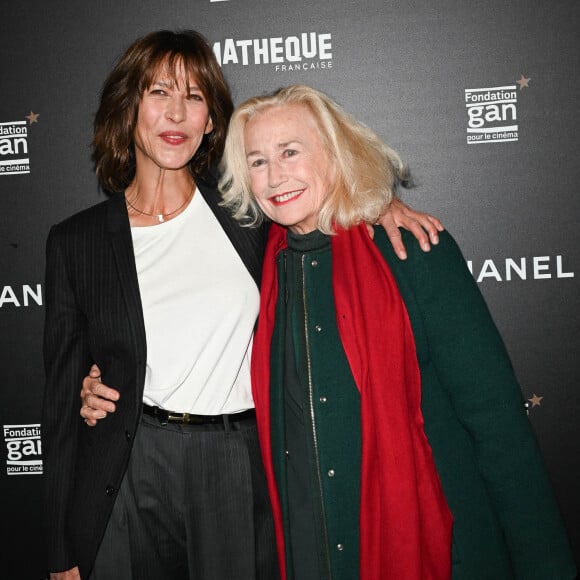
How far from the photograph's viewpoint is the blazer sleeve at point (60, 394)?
5.60 ft

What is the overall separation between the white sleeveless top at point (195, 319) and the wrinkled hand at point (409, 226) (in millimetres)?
433

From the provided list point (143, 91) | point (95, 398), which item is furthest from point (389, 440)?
point (143, 91)

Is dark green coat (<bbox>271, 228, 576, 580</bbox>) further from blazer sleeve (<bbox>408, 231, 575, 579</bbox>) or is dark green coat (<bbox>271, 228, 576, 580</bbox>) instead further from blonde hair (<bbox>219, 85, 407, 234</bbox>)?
blonde hair (<bbox>219, 85, 407, 234</bbox>)

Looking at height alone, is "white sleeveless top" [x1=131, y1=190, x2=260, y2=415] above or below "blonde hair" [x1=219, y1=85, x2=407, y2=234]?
below

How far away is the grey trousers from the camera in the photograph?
1584 mm

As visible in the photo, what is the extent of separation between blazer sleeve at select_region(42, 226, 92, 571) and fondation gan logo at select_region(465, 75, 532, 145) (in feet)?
5.08

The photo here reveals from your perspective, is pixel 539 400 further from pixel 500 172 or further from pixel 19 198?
pixel 19 198

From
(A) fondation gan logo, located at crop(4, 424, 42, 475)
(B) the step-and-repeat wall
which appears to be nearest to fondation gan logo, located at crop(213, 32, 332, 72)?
(B) the step-and-repeat wall

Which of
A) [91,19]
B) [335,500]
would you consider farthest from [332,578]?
[91,19]

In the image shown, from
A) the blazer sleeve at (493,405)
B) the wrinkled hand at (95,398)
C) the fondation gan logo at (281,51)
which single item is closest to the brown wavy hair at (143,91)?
the fondation gan logo at (281,51)

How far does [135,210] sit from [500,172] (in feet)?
4.53

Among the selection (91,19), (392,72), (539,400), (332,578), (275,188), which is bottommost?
(332,578)

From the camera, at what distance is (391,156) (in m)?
1.66

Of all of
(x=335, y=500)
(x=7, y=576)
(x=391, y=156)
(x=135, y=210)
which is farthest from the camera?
(x=7, y=576)
